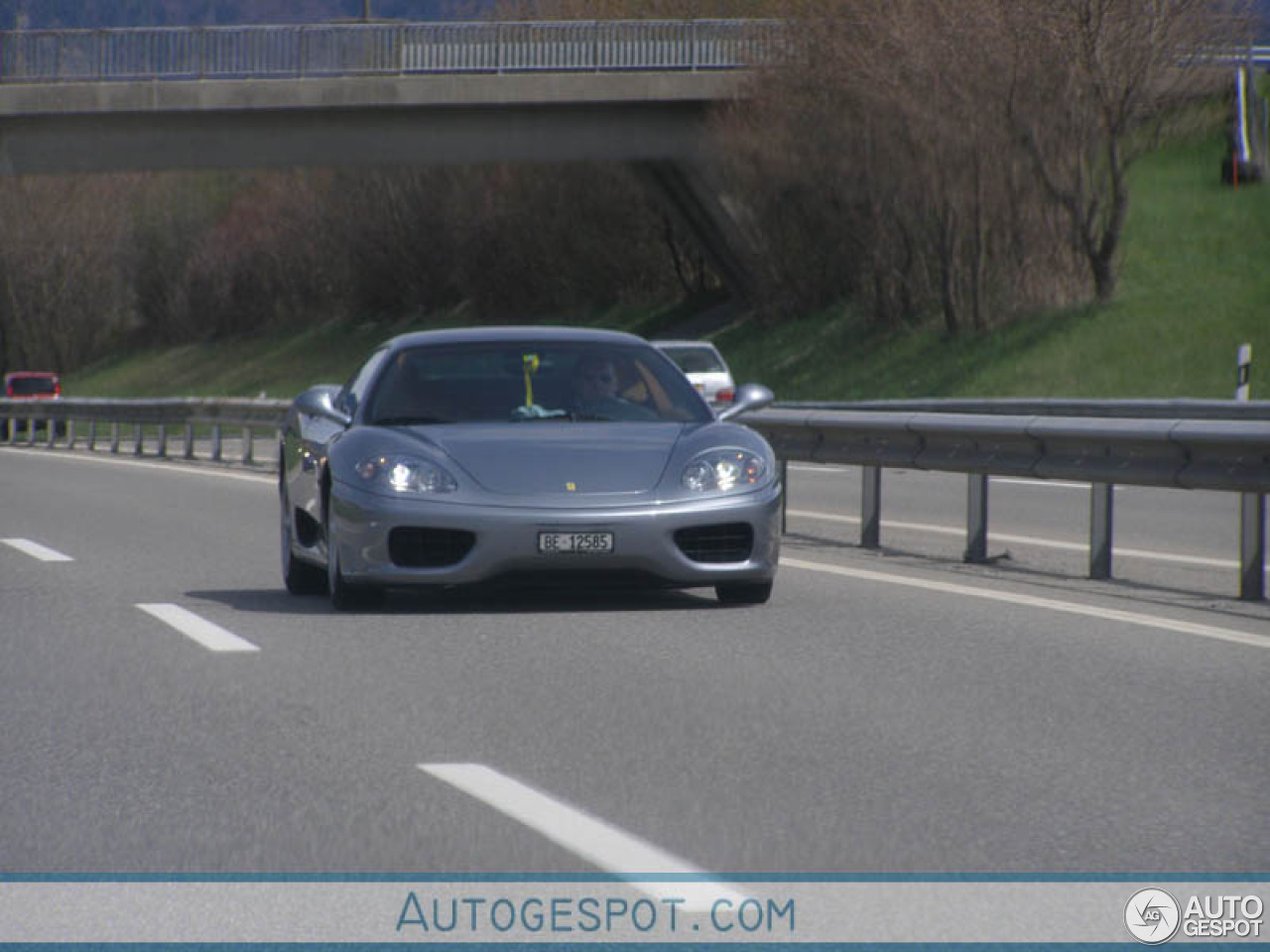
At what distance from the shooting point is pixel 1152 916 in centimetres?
506

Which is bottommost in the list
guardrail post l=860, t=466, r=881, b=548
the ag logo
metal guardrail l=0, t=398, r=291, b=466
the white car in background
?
metal guardrail l=0, t=398, r=291, b=466

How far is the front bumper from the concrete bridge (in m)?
36.9

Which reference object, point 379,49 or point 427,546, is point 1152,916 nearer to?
point 427,546

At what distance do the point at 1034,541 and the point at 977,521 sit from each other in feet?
5.02

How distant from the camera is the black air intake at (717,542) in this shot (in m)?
10.6

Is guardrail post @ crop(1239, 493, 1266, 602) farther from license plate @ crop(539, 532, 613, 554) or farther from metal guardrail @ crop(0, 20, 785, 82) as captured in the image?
metal guardrail @ crop(0, 20, 785, 82)

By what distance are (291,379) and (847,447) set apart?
53603mm

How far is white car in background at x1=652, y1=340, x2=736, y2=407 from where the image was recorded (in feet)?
102

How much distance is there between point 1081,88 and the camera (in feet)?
123

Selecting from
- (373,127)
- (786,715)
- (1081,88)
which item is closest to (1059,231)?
(1081,88)

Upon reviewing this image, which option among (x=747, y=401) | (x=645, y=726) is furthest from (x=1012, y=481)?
(x=645, y=726)

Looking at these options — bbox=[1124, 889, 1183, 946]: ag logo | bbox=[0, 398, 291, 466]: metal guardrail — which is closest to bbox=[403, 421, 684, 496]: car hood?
bbox=[1124, 889, 1183, 946]: ag logo

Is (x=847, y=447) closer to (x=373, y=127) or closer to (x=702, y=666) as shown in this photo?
(x=702, y=666)

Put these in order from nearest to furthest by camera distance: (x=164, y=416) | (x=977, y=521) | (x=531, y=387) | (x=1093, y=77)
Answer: (x=531, y=387), (x=977, y=521), (x=164, y=416), (x=1093, y=77)
